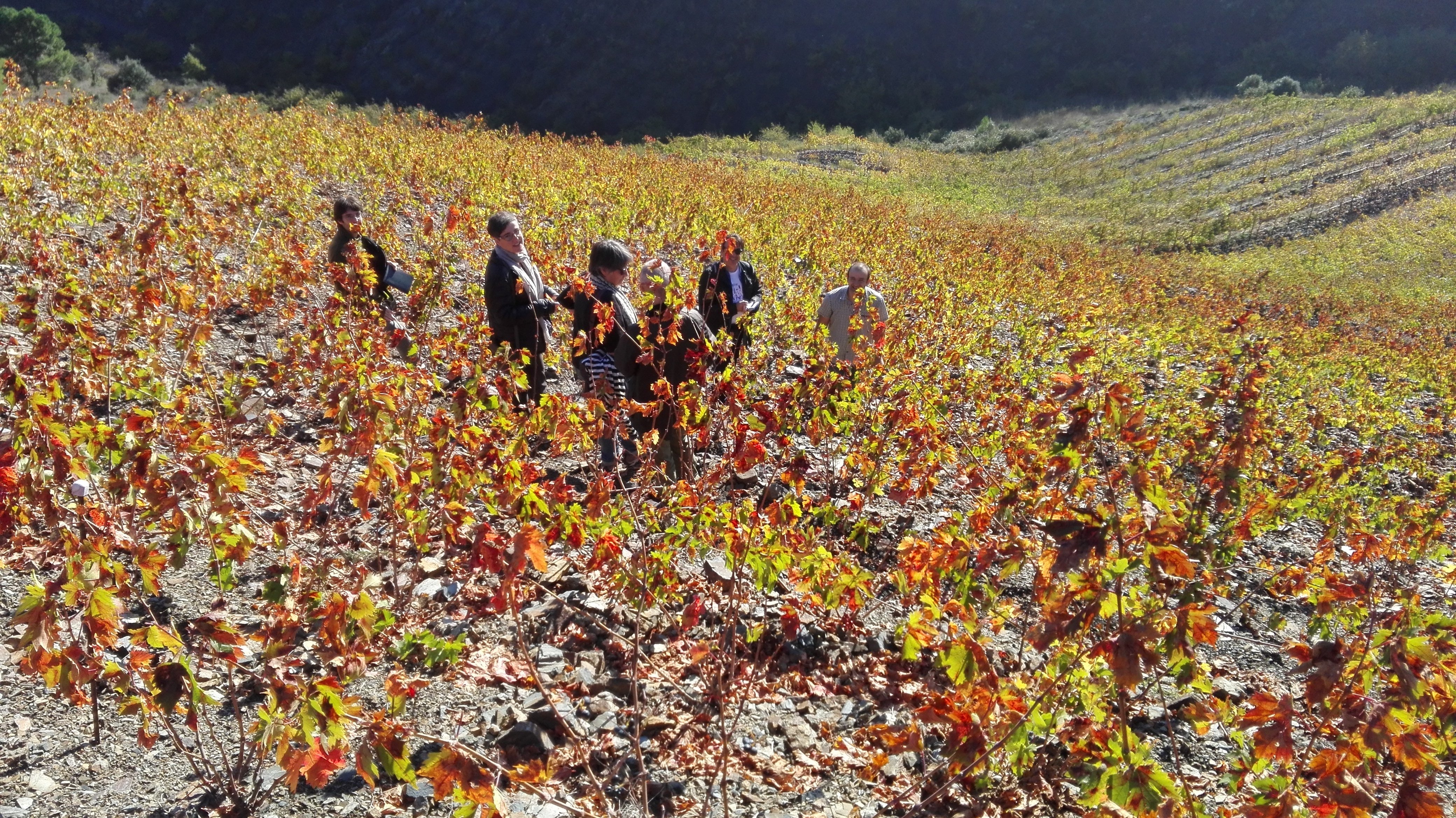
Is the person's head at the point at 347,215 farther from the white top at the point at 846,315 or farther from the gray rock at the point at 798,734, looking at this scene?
the gray rock at the point at 798,734

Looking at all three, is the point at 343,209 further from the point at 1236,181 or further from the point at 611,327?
the point at 1236,181

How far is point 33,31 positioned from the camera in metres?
30.8

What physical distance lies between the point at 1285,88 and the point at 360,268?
44227 millimetres

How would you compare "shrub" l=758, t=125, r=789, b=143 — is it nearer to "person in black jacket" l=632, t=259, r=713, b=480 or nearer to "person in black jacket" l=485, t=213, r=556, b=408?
"person in black jacket" l=485, t=213, r=556, b=408

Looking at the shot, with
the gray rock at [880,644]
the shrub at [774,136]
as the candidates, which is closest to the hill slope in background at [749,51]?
the shrub at [774,136]

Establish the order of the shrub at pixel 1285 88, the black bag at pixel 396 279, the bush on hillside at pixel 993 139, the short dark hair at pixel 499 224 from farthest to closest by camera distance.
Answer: the shrub at pixel 1285 88
the bush on hillside at pixel 993 139
the black bag at pixel 396 279
the short dark hair at pixel 499 224

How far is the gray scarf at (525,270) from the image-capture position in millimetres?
4367

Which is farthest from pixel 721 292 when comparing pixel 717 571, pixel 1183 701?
pixel 1183 701

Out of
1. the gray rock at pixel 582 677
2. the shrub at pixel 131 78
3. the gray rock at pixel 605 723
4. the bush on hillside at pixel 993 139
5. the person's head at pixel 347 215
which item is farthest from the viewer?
the bush on hillside at pixel 993 139

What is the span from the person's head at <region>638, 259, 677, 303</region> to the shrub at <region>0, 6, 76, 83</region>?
110 feet

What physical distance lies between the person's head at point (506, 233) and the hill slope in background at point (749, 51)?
3903 cm

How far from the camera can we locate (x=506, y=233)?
434cm

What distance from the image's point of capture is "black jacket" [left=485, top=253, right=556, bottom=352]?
4379 millimetres

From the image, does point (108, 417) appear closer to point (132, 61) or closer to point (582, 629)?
point (582, 629)
